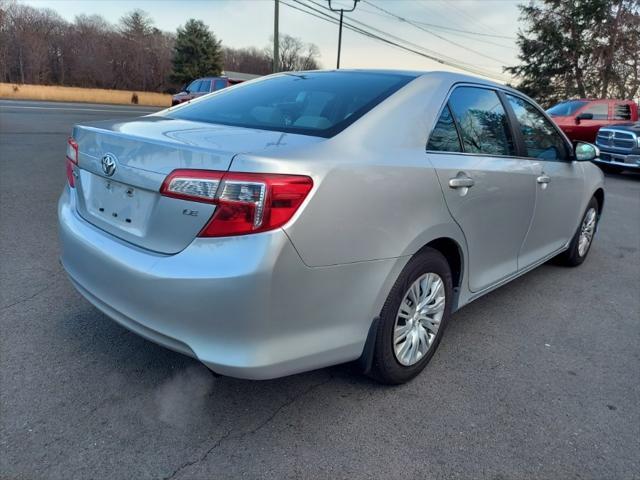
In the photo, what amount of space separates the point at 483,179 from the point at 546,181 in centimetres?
110

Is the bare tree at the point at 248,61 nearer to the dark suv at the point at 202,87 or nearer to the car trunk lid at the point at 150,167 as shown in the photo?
the dark suv at the point at 202,87

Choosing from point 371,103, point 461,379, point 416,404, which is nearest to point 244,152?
point 371,103

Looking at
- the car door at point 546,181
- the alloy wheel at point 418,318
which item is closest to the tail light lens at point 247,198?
the alloy wheel at point 418,318

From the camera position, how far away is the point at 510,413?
99.3 inches

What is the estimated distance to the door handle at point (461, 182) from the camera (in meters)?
2.65

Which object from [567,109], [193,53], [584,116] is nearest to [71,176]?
[584,116]

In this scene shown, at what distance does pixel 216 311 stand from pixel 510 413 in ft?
5.33

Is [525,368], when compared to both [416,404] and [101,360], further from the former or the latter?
[101,360]

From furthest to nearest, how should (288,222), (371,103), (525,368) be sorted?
1. (525,368)
2. (371,103)
3. (288,222)

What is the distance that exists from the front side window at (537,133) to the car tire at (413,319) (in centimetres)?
148

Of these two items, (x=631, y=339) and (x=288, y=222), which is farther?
(x=631, y=339)

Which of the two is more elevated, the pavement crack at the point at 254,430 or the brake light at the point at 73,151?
the brake light at the point at 73,151

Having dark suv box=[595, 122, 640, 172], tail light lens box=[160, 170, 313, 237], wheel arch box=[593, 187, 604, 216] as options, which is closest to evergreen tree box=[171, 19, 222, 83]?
dark suv box=[595, 122, 640, 172]

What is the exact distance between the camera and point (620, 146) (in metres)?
12.5
